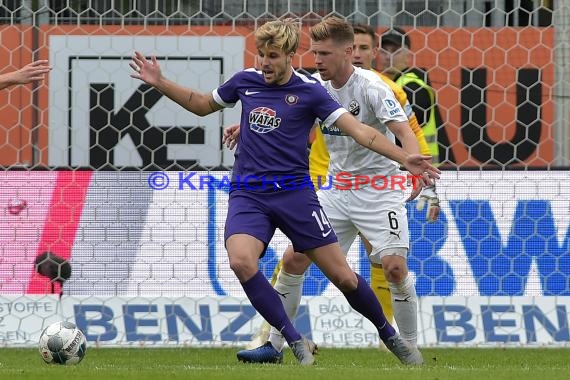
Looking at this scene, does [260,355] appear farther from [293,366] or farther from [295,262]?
[293,366]

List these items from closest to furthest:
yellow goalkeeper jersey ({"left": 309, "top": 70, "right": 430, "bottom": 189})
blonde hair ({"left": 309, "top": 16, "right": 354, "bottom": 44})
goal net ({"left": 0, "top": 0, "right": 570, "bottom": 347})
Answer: blonde hair ({"left": 309, "top": 16, "right": 354, "bottom": 44}) < yellow goalkeeper jersey ({"left": 309, "top": 70, "right": 430, "bottom": 189}) < goal net ({"left": 0, "top": 0, "right": 570, "bottom": 347})

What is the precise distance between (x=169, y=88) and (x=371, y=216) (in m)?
1.44

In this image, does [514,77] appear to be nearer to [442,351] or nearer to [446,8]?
[446,8]

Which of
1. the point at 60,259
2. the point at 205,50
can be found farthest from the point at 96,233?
the point at 205,50

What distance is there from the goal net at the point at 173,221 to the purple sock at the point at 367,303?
219 cm

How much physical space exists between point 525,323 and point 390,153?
3.10 metres

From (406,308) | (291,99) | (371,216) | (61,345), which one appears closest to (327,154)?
(371,216)

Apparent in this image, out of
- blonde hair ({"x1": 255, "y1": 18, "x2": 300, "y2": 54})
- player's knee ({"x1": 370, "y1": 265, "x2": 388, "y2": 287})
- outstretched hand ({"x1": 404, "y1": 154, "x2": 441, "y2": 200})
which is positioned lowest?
player's knee ({"x1": 370, "y1": 265, "x2": 388, "y2": 287})

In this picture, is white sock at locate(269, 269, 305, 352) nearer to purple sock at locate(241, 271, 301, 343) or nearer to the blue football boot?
the blue football boot

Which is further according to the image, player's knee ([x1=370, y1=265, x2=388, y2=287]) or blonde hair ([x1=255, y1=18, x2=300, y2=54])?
player's knee ([x1=370, y1=265, x2=388, y2=287])

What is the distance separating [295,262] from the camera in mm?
7285

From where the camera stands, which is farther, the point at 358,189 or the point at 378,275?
the point at 378,275

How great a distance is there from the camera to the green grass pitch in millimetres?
5789

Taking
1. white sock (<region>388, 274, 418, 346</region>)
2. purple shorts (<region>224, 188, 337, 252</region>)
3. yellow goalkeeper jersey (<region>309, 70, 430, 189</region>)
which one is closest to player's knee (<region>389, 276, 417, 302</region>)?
white sock (<region>388, 274, 418, 346</region>)
